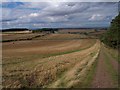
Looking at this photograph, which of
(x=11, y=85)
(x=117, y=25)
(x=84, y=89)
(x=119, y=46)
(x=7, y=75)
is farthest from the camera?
(x=117, y=25)

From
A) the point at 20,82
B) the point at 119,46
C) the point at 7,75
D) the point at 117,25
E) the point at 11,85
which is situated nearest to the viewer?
the point at 11,85

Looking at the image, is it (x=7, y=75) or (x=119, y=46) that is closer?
(x=7, y=75)

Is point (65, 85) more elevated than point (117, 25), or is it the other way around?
point (117, 25)

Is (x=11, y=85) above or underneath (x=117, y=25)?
underneath

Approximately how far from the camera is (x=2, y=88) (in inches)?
696

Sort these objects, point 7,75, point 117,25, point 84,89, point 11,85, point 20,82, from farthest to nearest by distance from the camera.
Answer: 1. point 117,25
2. point 7,75
3. point 20,82
4. point 11,85
5. point 84,89

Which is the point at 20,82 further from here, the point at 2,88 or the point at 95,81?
the point at 95,81

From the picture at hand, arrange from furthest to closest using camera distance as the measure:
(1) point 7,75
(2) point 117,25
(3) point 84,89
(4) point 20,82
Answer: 1. (2) point 117,25
2. (1) point 7,75
3. (4) point 20,82
4. (3) point 84,89

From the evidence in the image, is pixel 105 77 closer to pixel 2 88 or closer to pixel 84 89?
pixel 84 89

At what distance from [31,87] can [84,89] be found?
418 centimetres

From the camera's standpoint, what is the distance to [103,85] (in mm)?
16766

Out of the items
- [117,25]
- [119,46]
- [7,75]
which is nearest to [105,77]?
[7,75]

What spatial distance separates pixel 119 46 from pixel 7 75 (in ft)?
103

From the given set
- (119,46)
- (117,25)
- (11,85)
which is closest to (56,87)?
(11,85)
